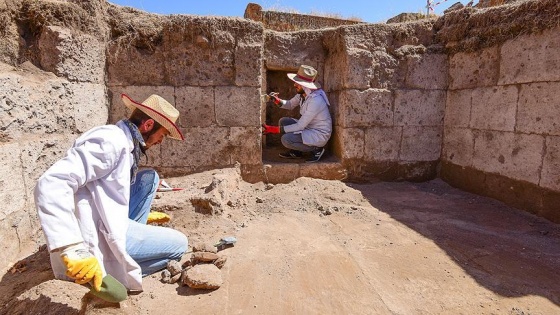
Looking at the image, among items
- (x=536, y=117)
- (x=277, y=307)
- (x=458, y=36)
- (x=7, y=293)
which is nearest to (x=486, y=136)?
(x=536, y=117)

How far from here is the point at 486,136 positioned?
439 centimetres

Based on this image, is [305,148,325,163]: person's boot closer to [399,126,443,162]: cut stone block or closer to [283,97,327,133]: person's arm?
[283,97,327,133]: person's arm

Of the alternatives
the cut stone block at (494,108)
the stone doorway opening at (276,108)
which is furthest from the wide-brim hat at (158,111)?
the cut stone block at (494,108)

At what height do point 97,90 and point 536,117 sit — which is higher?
point 97,90

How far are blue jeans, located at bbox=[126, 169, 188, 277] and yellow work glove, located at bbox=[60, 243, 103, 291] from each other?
51 centimetres

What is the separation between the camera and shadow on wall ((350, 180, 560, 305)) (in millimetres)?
2580

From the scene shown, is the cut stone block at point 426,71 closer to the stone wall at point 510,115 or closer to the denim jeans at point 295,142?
the stone wall at point 510,115

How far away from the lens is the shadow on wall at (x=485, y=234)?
8.46 ft

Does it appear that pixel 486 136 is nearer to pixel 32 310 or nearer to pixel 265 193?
pixel 265 193

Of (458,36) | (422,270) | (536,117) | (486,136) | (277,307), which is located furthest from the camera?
(458,36)

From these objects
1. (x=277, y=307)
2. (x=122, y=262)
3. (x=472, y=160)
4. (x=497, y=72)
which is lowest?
(x=277, y=307)

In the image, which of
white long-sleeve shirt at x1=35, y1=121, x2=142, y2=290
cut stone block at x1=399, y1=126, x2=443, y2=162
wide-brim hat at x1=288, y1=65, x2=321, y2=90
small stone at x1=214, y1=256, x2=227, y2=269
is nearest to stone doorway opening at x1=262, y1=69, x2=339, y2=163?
wide-brim hat at x1=288, y1=65, x2=321, y2=90

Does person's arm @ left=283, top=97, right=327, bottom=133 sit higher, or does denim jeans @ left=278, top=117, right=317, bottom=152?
person's arm @ left=283, top=97, right=327, bottom=133

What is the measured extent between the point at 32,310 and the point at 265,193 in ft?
9.31
